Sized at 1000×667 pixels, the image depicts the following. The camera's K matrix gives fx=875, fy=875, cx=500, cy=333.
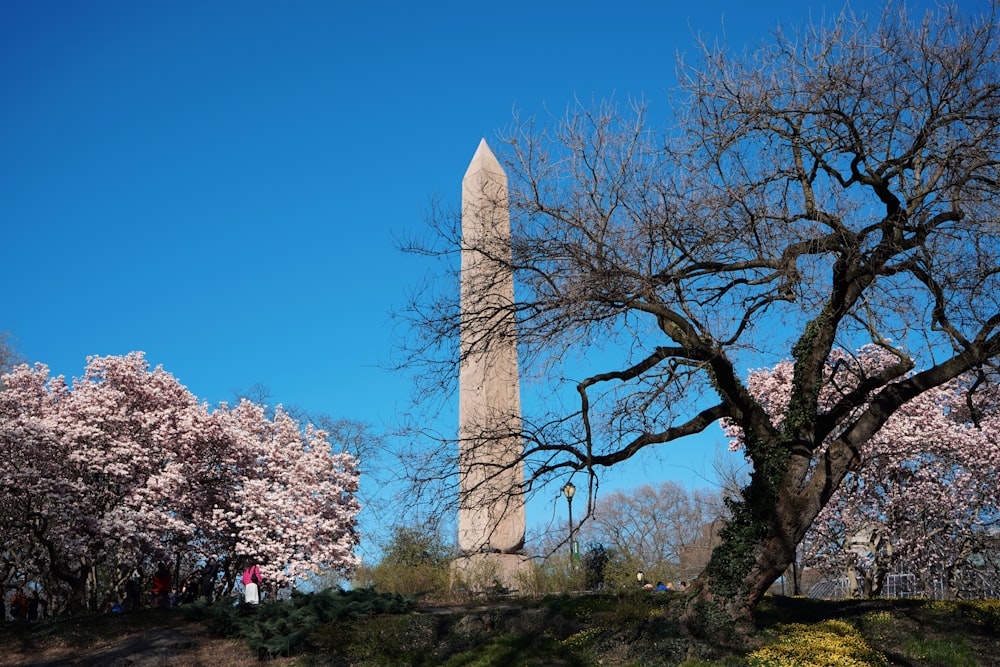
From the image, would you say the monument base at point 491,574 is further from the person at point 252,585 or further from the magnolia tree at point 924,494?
the magnolia tree at point 924,494

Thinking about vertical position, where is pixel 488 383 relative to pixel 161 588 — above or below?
above

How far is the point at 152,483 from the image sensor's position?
21.0 meters

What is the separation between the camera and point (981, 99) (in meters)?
10.2

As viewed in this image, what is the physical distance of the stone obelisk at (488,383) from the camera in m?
11.5

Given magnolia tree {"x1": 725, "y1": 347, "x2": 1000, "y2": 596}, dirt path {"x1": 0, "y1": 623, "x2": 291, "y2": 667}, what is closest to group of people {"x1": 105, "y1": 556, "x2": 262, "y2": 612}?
dirt path {"x1": 0, "y1": 623, "x2": 291, "y2": 667}

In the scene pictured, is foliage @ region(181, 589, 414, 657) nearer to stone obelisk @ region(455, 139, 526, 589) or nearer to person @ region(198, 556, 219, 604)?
stone obelisk @ region(455, 139, 526, 589)

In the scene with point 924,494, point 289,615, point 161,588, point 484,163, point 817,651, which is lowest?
point 817,651

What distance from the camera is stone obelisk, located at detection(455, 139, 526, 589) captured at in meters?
11.5

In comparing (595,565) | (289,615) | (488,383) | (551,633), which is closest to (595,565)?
(595,565)

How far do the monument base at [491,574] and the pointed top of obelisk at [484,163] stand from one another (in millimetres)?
8378

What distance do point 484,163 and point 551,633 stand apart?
10.5 metres

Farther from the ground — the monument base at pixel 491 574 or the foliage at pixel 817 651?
the monument base at pixel 491 574

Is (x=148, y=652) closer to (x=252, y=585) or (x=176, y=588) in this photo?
(x=252, y=585)

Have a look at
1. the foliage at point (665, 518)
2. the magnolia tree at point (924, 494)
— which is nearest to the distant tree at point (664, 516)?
the foliage at point (665, 518)
